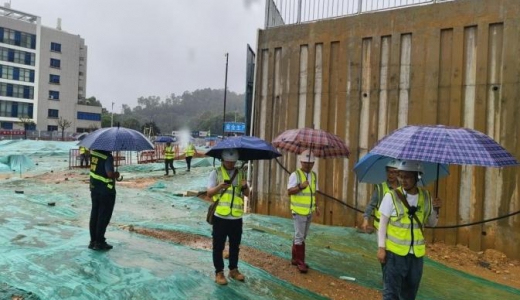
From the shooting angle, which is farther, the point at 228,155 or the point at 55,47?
the point at 55,47

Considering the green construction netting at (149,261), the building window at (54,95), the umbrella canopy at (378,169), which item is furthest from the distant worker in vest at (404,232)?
the building window at (54,95)

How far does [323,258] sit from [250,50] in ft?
18.9

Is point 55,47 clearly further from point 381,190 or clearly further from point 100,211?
point 381,190

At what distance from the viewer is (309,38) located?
8289 mm

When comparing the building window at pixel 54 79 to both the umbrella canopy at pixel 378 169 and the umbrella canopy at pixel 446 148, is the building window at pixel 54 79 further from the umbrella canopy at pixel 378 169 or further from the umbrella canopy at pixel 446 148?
the umbrella canopy at pixel 446 148

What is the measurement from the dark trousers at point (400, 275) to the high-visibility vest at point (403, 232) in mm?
63

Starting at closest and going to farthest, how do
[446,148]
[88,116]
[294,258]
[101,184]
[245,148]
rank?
[446,148]
[245,148]
[101,184]
[294,258]
[88,116]

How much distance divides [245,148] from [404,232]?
1.78 m

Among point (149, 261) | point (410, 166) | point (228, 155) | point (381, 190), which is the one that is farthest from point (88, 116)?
point (410, 166)

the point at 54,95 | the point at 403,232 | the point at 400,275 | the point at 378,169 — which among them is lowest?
the point at 400,275

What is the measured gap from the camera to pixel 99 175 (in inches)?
201

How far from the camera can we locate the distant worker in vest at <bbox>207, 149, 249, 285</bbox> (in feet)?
13.9

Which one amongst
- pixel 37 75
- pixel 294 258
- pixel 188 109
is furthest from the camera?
pixel 188 109

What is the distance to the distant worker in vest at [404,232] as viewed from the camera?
11.0ft
